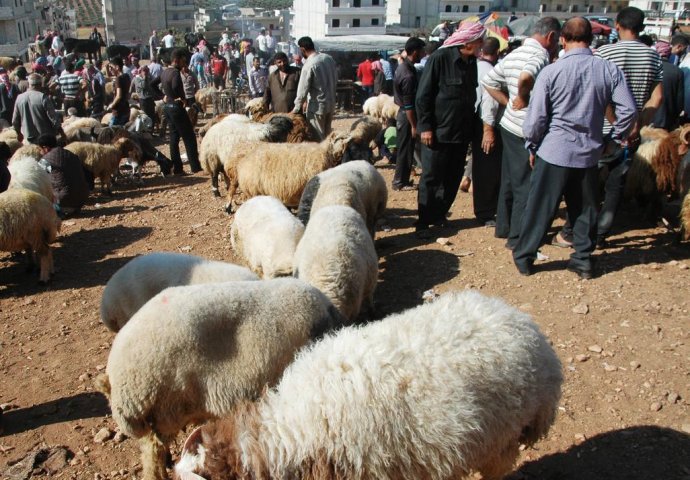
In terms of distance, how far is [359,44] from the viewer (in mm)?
23672

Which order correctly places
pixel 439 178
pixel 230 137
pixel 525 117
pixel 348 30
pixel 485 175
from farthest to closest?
pixel 348 30, pixel 230 137, pixel 485 175, pixel 439 178, pixel 525 117

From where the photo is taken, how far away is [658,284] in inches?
192

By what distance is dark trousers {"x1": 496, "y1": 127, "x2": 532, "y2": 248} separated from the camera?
18.0 feet

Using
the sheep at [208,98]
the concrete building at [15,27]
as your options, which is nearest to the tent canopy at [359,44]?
the sheep at [208,98]

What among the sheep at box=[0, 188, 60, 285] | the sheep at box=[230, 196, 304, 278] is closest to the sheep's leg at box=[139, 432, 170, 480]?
the sheep at box=[230, 196, 304, 278]

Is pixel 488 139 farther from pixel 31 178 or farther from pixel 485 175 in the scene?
pixel 31 178

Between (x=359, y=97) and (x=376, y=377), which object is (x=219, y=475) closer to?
(x=376, y=377)

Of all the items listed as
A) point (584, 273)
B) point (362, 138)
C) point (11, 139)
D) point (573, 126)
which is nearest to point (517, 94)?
point (573, 126)

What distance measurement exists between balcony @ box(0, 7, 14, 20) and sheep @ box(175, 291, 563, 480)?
178ft

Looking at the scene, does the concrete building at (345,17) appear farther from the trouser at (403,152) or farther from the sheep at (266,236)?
the sheep at (266,236)

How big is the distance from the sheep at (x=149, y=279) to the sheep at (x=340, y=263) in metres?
0.47

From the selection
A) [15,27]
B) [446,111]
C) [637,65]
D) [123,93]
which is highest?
[15,27]

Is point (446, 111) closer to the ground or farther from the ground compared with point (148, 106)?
farther from the ground

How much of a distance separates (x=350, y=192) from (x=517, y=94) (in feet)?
6.14
